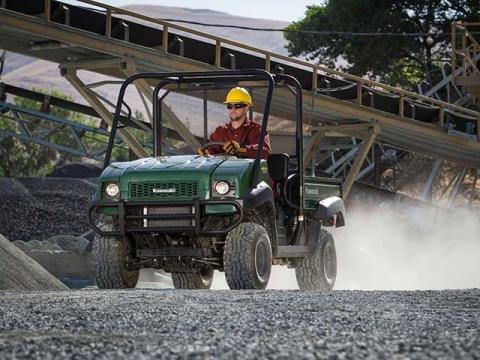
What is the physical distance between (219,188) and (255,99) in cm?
295

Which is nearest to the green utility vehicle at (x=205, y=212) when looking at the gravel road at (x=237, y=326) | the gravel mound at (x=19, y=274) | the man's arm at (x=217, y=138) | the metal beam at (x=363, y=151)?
the man's arm at (x=217, y=138)

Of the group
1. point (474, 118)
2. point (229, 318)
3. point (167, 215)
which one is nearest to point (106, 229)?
point (167, 215)

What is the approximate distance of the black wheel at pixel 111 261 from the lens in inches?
483

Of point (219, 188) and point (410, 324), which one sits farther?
point (219, 188)

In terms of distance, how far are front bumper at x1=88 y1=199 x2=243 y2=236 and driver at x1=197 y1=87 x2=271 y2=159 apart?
95cm

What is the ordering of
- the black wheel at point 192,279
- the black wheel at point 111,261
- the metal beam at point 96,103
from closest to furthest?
the black wheel at point 111,261, the black wheel at point 192,279, the metal beam at point 96,103

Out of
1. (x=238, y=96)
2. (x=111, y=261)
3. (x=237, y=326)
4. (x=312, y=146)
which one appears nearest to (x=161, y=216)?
(x=111, y=261)

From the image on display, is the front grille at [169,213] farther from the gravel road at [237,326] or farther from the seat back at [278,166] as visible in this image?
the gravel road at [237,326]

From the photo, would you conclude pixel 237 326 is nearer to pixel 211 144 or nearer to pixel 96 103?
pixel 211 144

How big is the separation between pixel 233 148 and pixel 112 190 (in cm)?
136

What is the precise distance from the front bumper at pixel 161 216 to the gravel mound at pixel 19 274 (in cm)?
126

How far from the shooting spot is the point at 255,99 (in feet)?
48.0

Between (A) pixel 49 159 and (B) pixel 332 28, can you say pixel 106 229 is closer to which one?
(B) pixel 332 28

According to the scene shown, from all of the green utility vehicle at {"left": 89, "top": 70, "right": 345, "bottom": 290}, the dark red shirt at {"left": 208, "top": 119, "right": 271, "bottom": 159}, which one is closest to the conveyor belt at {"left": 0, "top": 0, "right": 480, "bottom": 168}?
the dark red shirt at {"left": 208, "top": 119, "right": 271, "bottom": 159}
